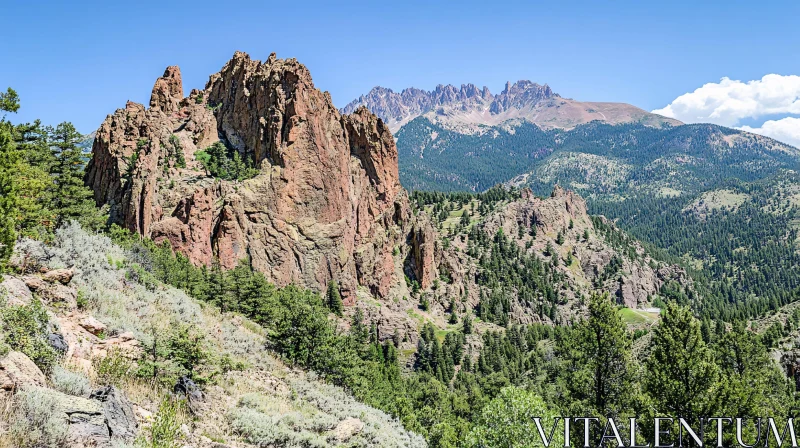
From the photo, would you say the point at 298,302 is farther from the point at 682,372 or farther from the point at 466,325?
the point at 466,325

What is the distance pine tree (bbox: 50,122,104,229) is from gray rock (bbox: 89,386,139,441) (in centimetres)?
3437

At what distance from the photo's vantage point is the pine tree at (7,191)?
1675 cm

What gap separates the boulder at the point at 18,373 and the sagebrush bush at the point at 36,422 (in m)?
0.47

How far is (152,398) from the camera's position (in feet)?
50.8

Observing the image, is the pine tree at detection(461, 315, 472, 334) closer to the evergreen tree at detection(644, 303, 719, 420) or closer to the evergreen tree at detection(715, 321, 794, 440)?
the evergreen tree at detection(715, 321, 794, 440)

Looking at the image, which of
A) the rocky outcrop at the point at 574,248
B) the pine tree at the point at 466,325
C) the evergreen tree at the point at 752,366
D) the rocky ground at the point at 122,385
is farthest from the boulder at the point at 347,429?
the rocky outcrop at the point at 574,248

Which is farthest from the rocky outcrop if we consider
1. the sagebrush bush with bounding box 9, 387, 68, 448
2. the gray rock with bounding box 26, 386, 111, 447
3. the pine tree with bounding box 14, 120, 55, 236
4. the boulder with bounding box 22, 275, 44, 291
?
the sagebrush bush with bounding box 9, 387, 68, 448

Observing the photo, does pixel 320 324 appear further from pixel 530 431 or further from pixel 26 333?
pixel 26 333

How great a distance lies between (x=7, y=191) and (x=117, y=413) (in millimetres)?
11664

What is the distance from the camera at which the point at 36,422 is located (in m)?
9.88

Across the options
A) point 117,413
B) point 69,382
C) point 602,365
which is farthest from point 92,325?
point 602,365

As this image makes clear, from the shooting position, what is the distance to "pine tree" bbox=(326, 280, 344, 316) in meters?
87.4

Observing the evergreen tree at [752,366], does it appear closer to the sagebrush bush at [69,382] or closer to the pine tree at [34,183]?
the sagebrush bush at [69,382]

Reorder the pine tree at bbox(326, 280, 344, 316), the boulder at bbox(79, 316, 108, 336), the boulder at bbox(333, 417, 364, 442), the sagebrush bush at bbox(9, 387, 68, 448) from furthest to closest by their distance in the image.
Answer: the pine tree at bbox(326, 280, 344, 316) → the boulder at bbox(333, 417, 364, 442) → the boulder at bbox(79, 316, 108, 336) → the sagebrush bush at bbox(9, 387, 68, 448)
